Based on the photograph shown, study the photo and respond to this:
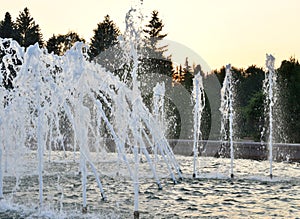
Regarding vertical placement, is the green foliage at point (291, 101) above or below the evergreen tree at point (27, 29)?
below

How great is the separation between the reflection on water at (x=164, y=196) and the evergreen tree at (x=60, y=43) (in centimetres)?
3887

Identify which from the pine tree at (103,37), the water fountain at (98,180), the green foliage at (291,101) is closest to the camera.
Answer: the water fountain at (98,180)

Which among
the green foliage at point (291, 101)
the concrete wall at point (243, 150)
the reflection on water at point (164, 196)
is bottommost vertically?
→ the reflection on water at point (164, 196)

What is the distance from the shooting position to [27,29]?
164 feet

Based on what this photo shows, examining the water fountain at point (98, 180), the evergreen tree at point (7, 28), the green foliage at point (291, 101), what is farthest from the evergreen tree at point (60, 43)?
the water fountain at point (98, 180)

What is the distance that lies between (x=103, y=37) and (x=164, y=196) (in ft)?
143

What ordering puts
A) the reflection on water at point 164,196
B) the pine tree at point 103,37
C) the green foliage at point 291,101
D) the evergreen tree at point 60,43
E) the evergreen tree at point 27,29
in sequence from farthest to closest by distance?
the evergreen tree at point 60,43 → the pine tree at point 103,37 → the evergreen tree at point 27,29 → the green foliage at point 291,101 → the reflection on water at point 164,196

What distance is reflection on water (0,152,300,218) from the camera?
8.49m

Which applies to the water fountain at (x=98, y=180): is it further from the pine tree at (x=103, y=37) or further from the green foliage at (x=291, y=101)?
the pine tree at (x=103, y=37)

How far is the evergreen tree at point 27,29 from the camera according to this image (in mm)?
47781

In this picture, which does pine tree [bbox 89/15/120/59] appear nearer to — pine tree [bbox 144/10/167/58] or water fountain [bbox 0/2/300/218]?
pine tree [bbox 144/10/167/58]

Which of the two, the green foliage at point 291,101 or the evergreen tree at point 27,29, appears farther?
the evergreen tree at point 27,29

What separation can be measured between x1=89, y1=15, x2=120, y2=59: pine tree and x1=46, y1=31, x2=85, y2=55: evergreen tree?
3.44m

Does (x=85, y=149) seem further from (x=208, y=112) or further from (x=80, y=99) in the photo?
(x=208, y=112)
